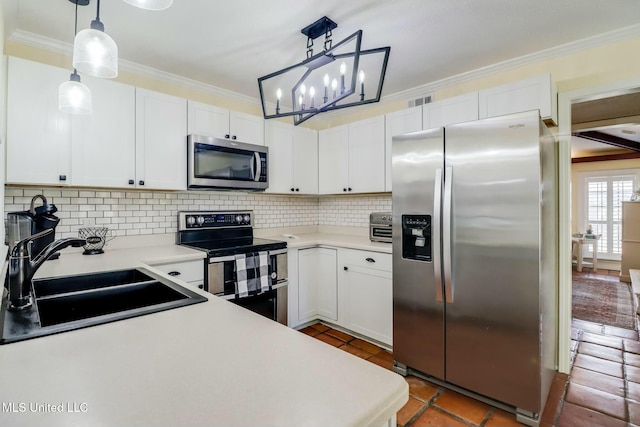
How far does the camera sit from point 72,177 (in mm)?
2129

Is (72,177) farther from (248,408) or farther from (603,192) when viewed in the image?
(603,192)

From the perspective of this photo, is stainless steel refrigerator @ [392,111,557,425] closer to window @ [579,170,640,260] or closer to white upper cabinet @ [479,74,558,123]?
white upper cabinet @ [479,74,558,123]

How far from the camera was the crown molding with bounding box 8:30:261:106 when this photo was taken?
2.15 metres

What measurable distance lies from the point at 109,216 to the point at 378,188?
7.47 ft

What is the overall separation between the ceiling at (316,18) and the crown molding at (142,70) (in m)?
0.05

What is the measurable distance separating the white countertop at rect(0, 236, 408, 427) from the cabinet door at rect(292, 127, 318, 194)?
8.65ft

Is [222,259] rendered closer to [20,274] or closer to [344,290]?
[344,290]

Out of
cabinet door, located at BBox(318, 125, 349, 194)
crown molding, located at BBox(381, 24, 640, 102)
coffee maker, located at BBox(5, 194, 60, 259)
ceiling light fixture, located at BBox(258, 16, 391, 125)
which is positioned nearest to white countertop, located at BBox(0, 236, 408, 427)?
ceiling light fixture, located at BBox(258, 16, 391, 125)

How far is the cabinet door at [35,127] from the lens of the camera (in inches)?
76.0

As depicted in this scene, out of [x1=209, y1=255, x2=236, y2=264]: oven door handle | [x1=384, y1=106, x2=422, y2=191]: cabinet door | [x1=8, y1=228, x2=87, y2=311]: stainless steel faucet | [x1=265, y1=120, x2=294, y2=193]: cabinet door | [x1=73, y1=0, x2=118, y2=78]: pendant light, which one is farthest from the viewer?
[x1=265, y1=120, x2=294, y2=193]: cabinet door

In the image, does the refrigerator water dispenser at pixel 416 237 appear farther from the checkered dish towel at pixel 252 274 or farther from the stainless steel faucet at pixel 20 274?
the stainless steel faucet at pixel 20 274

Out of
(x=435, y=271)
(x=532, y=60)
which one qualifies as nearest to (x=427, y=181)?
(x=435, y=271)

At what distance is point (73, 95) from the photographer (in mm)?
1587

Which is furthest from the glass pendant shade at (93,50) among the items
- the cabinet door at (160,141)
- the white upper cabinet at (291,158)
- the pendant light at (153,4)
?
the white upper cabinet at (291,158)
